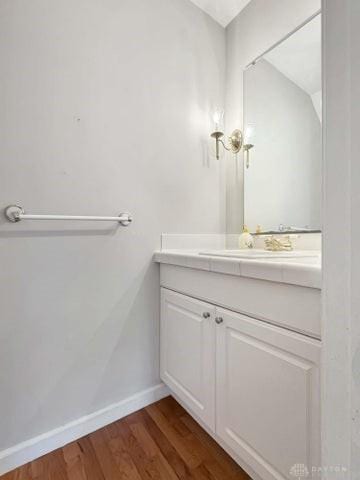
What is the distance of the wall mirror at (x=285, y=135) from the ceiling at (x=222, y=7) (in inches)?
15.8

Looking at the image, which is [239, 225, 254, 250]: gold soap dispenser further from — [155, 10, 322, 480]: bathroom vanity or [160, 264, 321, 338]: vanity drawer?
[160, 264, 321, 338]: vanity drawer

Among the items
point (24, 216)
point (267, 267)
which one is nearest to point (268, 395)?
point (267, 267)

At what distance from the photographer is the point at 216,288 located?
3.29 feet

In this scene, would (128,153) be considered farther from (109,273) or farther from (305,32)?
(305,32)

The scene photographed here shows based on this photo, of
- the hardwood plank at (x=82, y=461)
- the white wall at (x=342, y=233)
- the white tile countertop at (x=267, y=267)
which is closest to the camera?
the white wall at (x=342, y=233)

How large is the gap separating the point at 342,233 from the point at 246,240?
3.79 feet

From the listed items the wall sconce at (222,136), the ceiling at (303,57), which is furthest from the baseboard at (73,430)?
the ceiling at (303,57)

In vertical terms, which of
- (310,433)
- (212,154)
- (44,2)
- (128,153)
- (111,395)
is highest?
(44,2)

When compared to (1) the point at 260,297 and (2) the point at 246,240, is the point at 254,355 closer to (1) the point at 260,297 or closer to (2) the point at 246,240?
(1) the point at 260,297

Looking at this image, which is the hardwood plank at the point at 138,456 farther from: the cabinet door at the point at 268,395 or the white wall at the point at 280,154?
the white wall at the point at 280,154

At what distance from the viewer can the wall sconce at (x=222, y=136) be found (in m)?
1.59

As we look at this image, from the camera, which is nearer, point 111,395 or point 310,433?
point 310,433

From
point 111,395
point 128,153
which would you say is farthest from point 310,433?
point 128,153

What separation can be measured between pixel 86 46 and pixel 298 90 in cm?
106
